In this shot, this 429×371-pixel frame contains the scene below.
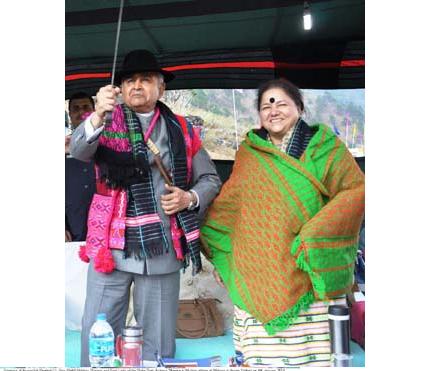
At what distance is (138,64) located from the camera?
159 inches

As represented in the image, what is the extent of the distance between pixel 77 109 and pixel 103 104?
1.26ft

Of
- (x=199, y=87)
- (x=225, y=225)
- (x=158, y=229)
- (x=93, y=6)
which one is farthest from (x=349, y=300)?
(x=93, y=6)

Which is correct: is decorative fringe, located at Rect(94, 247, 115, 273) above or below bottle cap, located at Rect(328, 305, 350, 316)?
above

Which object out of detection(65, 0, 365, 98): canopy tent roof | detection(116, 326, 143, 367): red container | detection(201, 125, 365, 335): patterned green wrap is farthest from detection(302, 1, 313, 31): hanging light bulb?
detection(116, 326, 143, 367): red container

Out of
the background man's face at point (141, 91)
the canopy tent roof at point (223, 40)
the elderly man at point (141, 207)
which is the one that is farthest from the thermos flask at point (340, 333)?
the background man's face at point (141, 91)

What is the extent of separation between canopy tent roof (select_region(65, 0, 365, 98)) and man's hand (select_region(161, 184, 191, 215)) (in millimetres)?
593

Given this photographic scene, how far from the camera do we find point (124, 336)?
4.00 meters

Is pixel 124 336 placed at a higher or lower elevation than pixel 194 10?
lower

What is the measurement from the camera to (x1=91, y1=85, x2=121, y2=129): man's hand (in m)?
3.84

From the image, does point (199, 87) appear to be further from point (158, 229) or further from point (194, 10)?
point (158, 229)

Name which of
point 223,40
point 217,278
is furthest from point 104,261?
point 223,40

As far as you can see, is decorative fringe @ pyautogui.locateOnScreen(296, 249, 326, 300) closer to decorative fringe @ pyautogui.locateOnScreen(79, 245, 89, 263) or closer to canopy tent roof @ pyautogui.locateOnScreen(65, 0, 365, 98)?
canopy tent roof @ pyautogui.locateOnScreen(65, 0, 365, 98)
